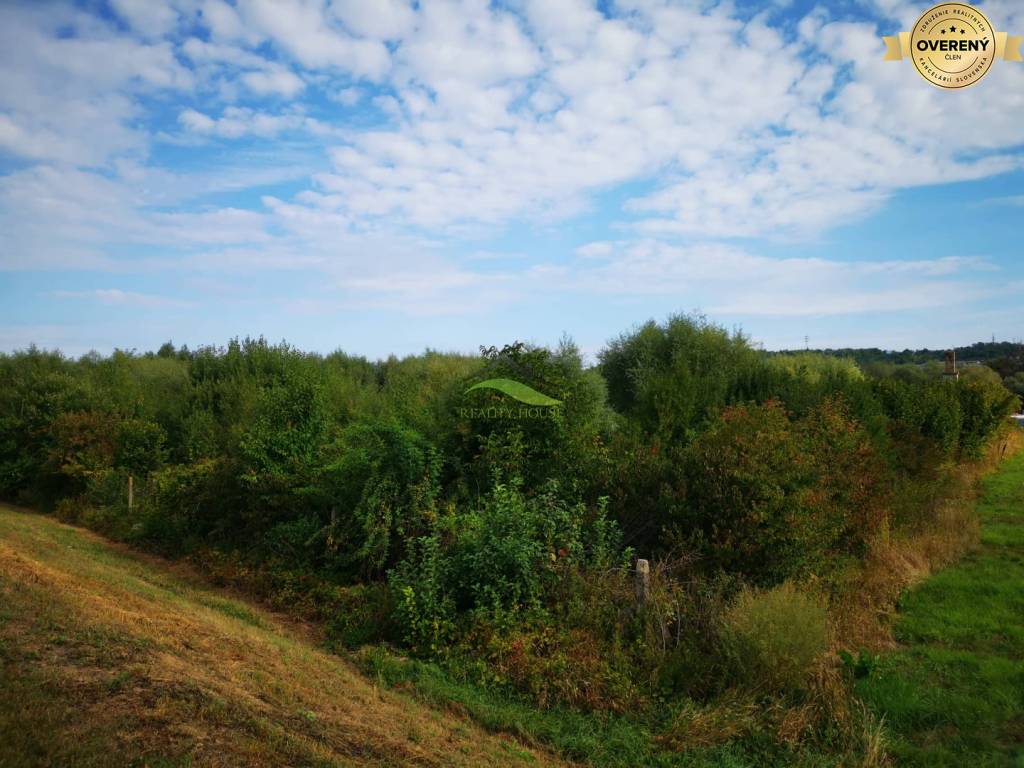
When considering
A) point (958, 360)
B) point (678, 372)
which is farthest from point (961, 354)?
point (678, 372)

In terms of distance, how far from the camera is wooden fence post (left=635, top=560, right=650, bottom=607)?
6.80 metres

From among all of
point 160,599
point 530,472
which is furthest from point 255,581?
point 530,472

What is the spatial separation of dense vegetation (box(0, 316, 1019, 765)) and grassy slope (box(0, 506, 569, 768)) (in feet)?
3.62

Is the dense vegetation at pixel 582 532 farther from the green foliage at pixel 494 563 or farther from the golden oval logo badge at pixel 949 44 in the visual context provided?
the golden oval logo badge at pixel 949 44

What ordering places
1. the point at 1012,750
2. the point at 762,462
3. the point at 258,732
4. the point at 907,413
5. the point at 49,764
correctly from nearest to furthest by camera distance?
the point at 49,764 < the point at 258,732 < the point at 1012,750 < the point at 762,462 < the point at 907,413

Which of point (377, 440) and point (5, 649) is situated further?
point (377, 440)

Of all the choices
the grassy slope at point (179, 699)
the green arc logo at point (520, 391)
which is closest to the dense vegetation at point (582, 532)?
the green arc logo at point (520, 391)

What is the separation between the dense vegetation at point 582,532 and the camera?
19.0 feet

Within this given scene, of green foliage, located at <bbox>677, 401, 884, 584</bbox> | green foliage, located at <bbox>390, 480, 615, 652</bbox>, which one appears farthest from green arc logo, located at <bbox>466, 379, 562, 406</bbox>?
green foliage, located at <bbox>677, 401, 884, 584</bbox>

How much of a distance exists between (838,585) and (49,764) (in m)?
8.16

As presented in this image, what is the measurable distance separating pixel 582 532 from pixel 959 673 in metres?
4.25

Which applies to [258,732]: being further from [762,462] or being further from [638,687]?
[762,462]

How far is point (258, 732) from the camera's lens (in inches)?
167

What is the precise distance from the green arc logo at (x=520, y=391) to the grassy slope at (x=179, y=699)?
5.06m
